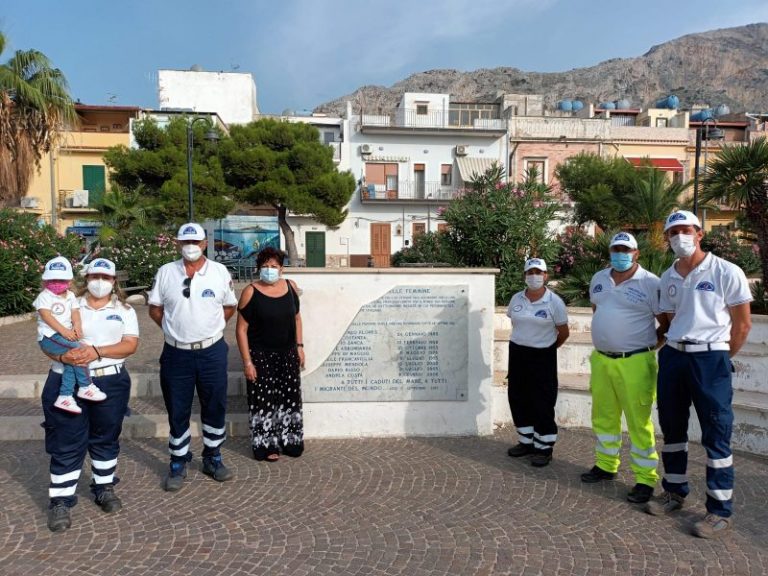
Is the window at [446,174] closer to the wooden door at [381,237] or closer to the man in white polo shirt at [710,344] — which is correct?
the wooden door at [381,237]

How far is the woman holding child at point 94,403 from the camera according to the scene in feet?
12.1

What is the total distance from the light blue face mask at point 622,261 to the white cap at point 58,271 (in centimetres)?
380

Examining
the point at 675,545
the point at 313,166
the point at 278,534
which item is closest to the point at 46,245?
the point at 278,534

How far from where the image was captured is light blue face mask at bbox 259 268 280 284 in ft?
15.5

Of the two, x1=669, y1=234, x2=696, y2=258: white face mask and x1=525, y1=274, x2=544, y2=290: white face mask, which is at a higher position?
x1=669, y1=234, x2=696, y2=258: white face mask

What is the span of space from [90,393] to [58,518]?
2.73ft

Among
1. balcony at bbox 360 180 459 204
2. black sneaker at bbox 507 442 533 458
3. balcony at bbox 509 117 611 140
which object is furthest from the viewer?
balcony at bbox 509 117 611 140

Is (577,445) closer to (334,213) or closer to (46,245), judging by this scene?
(46,245)

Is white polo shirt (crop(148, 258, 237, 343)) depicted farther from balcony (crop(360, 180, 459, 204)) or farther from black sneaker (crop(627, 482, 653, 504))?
balcony (crop(360, 180, 459, 204))

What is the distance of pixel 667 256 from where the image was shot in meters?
8.18

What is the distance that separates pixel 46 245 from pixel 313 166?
1579cm

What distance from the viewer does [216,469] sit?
4.54 meters

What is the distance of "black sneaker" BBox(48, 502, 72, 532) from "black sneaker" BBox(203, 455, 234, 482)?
41.3 inches

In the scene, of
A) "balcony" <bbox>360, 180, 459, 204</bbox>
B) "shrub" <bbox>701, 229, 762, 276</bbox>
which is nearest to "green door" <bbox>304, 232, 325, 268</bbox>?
"balcony" <bbox>360, 180, 459, 204</bbox>
